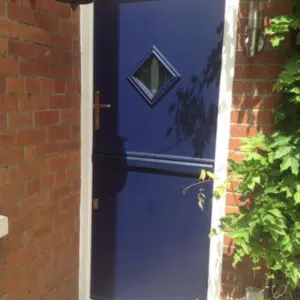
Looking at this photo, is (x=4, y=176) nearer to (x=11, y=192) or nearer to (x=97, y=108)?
(x=11, y=192)

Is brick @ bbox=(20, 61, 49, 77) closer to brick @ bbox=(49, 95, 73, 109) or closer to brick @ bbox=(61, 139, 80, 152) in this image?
brick @ bbox=(49, 95, 73, 109)

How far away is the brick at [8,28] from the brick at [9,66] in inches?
5.1

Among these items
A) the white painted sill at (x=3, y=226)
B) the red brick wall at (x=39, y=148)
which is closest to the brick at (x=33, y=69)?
the red brick wall at (x=39, y=148)

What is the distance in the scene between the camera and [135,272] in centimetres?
280

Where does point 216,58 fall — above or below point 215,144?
above

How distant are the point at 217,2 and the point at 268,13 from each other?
0.36 m

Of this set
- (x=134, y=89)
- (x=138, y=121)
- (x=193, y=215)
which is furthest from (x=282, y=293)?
(x=134, y=89)

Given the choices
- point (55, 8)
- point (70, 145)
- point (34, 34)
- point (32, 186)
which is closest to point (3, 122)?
point (32, 186)

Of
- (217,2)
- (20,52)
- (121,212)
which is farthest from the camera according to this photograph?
(121,212)

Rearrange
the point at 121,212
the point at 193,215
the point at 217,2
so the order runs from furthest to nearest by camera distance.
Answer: the point at 121,212 < the point at 193,215 < the point at 217,2

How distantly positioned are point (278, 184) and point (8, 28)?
1.65 metres

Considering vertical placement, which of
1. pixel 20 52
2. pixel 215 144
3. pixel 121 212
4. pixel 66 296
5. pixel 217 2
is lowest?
pixel 66 296

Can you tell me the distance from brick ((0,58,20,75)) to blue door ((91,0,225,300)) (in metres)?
0.76

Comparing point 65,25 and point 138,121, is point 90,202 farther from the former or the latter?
point 65,25
